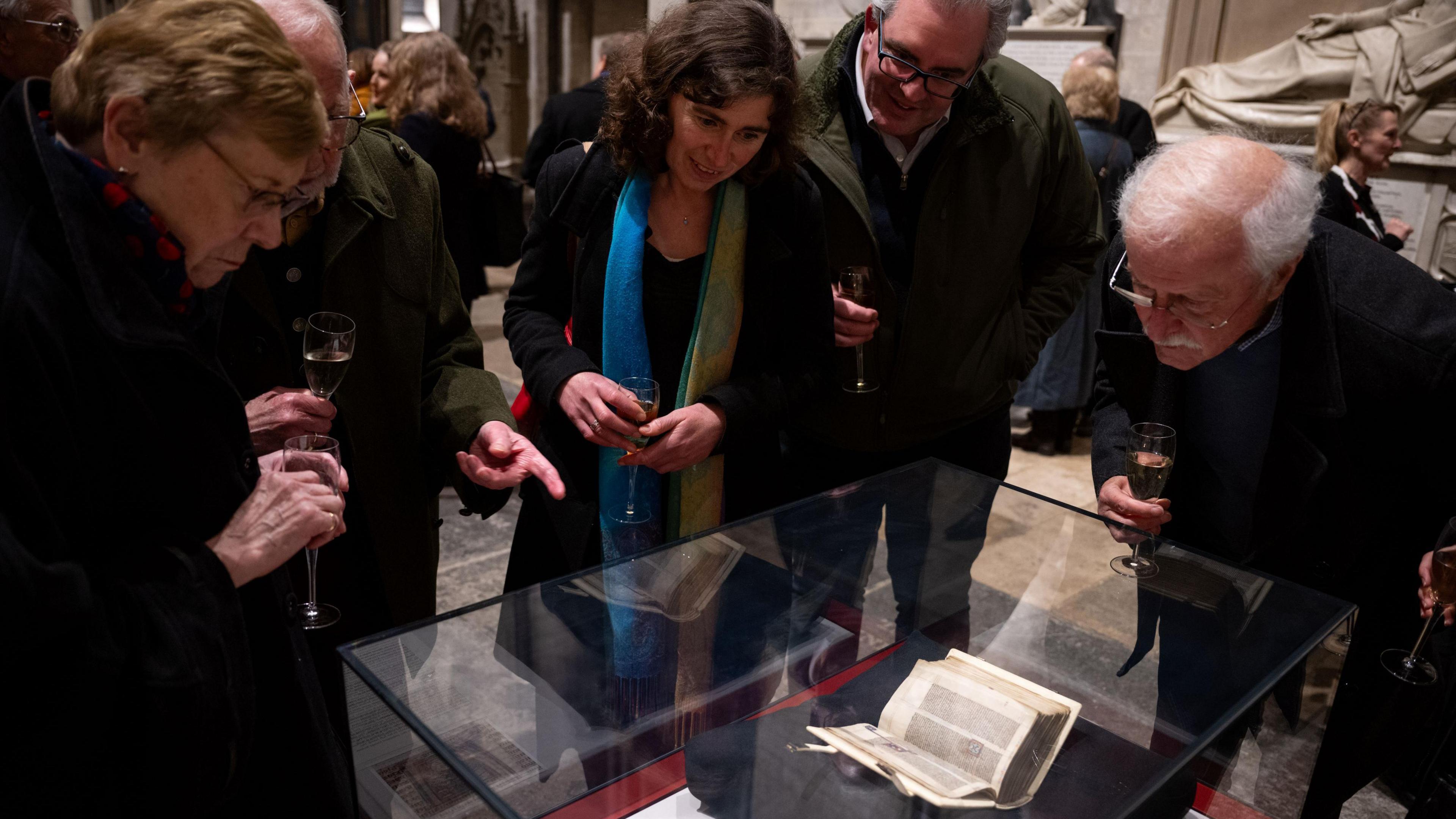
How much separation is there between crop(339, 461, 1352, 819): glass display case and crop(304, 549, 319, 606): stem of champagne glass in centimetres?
41

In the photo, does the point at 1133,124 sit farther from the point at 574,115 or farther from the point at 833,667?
the point at 833,667

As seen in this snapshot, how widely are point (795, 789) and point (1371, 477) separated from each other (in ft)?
4.35

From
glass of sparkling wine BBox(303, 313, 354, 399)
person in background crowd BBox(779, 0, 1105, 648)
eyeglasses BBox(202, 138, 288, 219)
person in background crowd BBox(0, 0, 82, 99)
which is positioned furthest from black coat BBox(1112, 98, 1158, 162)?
eyeglasses BBox(202, 138, 288, 219)

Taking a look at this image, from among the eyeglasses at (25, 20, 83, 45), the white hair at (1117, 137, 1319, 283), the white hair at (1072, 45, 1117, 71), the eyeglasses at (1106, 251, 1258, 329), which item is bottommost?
the eyeglasses at (1106, 251, 1258, 329)

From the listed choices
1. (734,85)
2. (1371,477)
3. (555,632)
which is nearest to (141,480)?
(555,632)

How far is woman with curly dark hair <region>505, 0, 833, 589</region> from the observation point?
1.96 meters

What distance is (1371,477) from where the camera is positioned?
195 cm

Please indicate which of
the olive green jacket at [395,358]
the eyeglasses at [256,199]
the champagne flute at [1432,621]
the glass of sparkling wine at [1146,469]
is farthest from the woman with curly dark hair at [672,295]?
the champagne flute at [1432,621]

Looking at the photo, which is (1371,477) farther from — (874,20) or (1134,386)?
(874,20)

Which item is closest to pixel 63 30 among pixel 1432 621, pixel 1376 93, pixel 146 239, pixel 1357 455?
pixel 146 239

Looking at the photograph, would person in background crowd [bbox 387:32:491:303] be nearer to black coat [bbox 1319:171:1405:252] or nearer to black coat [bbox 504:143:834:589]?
black coat [bbox 504:143:834:589]

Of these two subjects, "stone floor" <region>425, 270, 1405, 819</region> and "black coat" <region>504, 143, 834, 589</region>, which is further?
"black coat" <region>504, 143, 834, 589</region>

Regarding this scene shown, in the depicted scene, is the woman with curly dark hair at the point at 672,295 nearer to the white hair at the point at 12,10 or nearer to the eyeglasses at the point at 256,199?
the eyeglasses at the point at 256,199

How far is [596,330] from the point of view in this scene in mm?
2145
